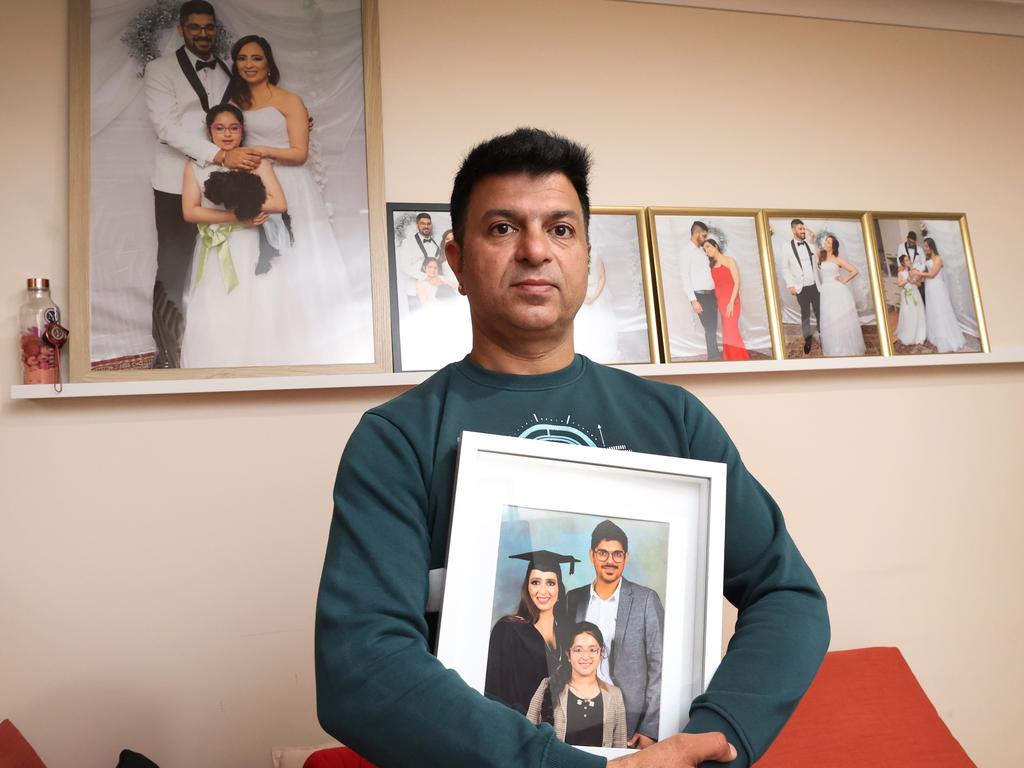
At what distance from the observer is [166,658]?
2.19 metres

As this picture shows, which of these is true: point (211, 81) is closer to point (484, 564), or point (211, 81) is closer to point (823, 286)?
point (484, 564)

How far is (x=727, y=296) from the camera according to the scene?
259 cm

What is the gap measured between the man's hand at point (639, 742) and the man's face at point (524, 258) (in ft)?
1.92

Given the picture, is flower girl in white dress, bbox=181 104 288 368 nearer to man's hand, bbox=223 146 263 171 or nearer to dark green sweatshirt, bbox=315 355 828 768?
man's hand, bbox=223 146 263 171

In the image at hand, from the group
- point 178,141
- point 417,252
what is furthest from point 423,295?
point 178,141

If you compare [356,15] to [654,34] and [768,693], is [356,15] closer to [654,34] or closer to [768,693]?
[654,34]

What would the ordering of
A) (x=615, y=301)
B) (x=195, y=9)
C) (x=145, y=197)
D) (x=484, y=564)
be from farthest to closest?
(x=615, y=301) < (x=195, y=9) < (x=145, y=197) < (x=484, y=564)

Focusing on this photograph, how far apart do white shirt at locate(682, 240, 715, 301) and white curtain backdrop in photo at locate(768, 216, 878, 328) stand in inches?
9.6

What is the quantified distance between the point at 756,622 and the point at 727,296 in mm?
1570

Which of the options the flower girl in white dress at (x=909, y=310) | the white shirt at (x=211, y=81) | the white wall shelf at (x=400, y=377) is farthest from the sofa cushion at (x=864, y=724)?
the white shirt at (x=211, y=81)

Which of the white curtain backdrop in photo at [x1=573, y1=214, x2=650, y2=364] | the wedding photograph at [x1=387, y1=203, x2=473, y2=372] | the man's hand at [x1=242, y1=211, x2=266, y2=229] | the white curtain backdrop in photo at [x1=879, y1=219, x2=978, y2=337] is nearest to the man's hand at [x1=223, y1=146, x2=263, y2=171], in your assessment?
the man's hand at [x1=242, y1=211, x2=266, y2=229]

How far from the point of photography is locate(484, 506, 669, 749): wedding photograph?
1074 mm

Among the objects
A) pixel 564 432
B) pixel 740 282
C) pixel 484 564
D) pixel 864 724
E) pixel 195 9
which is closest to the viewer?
pixel 484 564

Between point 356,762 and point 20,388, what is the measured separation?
4.07ft
